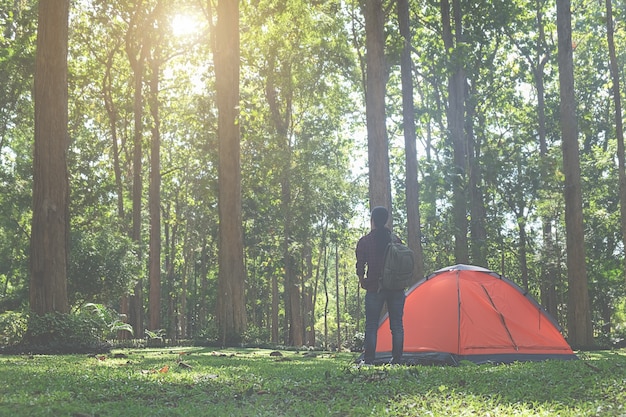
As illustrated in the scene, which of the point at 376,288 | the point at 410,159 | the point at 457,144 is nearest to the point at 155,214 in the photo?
the point at 410,159

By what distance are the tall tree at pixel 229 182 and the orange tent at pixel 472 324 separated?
6.74m

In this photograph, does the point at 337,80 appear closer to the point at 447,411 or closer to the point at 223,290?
the point at 223,290

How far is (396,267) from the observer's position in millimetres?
7828

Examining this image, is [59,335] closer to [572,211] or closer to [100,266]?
[572,211]

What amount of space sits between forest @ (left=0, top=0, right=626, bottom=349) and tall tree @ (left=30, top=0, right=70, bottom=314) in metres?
0.06

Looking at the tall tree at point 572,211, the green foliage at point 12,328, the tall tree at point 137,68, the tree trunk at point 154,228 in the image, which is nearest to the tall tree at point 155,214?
the tree trunk at point 154,228

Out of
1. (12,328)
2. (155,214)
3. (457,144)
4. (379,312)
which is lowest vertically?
(12,328)

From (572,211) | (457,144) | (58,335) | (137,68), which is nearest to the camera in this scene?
(58,335)

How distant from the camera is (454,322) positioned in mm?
9305

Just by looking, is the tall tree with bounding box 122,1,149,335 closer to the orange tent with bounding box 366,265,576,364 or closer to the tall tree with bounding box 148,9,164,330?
the tall tree with bounding box 148,9,164,330

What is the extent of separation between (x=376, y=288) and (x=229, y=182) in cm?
948

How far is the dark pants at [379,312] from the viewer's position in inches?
316

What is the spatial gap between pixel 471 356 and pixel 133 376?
503cm

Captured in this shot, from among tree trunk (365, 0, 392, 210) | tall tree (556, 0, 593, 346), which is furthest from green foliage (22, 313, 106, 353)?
tall tree (556, 0, 593, 346)
